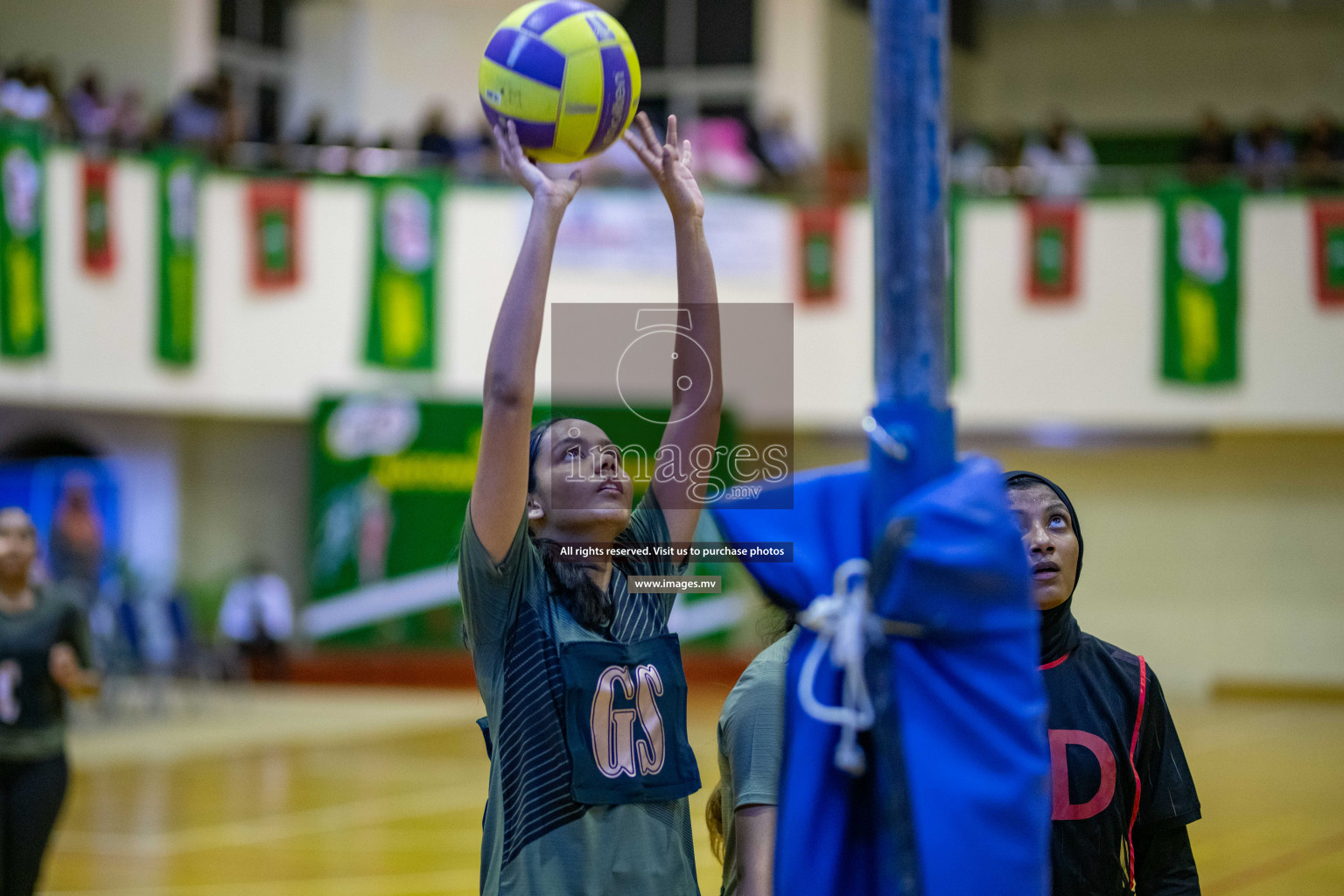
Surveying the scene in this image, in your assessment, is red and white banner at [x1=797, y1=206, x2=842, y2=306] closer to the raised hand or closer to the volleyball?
the volleyball

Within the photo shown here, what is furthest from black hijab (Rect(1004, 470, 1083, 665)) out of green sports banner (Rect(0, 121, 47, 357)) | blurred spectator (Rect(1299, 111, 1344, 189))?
blurred spectator (Rect(1299, 111, 1344, 189))

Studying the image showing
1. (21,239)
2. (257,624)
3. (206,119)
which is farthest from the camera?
(257,624)

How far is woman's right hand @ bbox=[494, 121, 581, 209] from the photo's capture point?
93.6 inches

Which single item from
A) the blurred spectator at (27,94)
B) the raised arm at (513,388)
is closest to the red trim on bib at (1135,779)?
the raised arm at (513,388)

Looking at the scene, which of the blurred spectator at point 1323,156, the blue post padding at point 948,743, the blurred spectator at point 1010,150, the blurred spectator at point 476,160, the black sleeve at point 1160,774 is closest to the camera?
the blue post padding at point 948,743

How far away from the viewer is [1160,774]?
2.66 meters

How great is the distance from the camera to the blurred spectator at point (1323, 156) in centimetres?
1562

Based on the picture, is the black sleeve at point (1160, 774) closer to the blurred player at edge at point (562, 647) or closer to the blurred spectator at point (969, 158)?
the blurred player at edge at point (562, 647)

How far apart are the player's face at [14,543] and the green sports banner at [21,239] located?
9015mm

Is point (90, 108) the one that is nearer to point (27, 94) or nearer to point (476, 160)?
point (27, 94)

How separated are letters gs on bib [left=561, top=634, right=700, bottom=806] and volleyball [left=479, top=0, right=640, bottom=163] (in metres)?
0.98

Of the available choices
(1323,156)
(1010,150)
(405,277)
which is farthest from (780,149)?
(1323,156)

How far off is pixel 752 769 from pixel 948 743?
0.85 m

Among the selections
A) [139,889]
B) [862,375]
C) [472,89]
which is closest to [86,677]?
[139,889]
